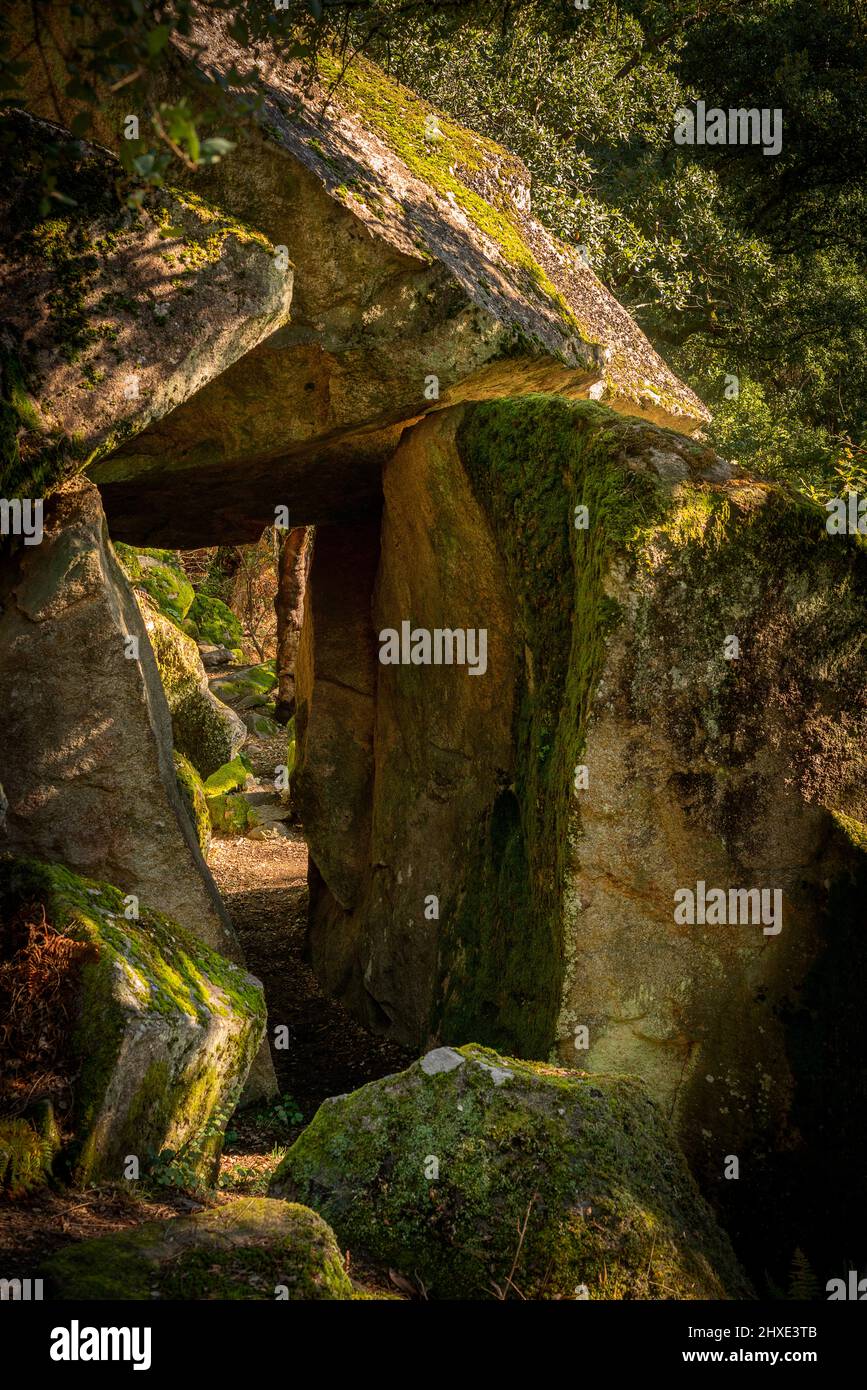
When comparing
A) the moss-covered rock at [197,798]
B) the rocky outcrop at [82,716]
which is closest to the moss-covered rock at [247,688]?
the moss-covered rock at [197,798]

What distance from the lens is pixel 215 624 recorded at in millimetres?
22203

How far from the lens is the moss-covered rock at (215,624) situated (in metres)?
21.9

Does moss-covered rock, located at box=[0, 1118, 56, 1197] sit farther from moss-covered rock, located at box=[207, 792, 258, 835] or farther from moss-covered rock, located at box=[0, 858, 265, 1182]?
moss-covered rock, located at box=[207, 792, 258, 835]

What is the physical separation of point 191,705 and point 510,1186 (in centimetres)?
1095

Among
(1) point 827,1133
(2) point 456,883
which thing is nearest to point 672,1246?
(1) point 827,1133

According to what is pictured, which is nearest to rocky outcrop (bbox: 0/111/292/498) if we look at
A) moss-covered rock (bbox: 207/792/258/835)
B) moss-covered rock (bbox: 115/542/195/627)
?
moss-covered rock (bbox: 207/792/258/835)

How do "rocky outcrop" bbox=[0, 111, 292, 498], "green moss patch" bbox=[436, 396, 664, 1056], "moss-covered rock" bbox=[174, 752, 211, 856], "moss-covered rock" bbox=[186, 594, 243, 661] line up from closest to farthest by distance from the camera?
"green moss patch" bbox=[436, 396, 664, 1056] → "rocky outcrop" bbox=[0, 111, 292, 498] → "moss-covered rock" bbox=[174, 752, 211, 856] → "moss-covered rock" bbox=[186, 594, 243, 661]

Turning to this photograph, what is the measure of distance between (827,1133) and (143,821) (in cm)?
393

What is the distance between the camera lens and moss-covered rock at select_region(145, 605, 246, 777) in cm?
1365

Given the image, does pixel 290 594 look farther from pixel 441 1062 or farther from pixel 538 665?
pixel 441 1062

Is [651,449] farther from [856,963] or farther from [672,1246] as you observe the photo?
[672,1246]

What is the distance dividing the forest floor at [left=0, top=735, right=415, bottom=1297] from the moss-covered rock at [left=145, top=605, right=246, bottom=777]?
1.18 meters

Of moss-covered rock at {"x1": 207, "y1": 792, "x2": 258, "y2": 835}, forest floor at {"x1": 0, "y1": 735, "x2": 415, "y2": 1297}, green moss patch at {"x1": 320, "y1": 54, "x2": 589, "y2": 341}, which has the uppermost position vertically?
green moss patch at {"x1": 320, "y1": 54, "x2": 589, "y2": 341}

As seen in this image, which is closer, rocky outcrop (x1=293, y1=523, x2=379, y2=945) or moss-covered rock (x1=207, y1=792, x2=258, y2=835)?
rocky outcrop (x1=293, y1=523, x2=379, y2=945)
